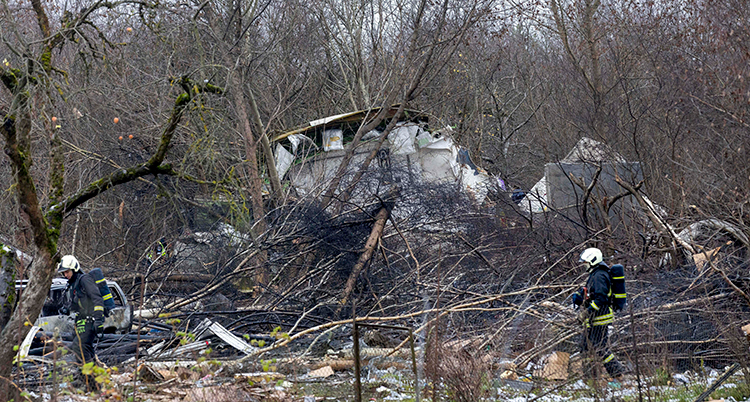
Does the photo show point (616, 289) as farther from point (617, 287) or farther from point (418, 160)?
point (418, 160)

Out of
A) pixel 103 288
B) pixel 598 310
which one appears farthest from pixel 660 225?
pixel 103 288

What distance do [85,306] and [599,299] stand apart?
5706mm

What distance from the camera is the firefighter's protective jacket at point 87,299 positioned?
7559mm

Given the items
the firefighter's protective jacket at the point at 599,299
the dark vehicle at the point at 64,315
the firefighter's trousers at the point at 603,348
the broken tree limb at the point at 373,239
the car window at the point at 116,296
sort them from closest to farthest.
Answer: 1. the firefighter's trousers at the point at 603,348
2. the firefighter's protective jacket at the point at 599,299
3. the dark vehicle at the point at 64,315
4. the car window at the point at 116,296
5. the broken tree limb at the point at 373,239

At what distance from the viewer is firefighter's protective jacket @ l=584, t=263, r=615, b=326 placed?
24.9ft

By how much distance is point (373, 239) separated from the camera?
1086 cm

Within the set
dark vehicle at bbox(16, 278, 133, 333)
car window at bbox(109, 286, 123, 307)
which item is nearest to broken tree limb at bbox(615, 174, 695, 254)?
dark vehicle at bbox(16, 278, 133, 333)

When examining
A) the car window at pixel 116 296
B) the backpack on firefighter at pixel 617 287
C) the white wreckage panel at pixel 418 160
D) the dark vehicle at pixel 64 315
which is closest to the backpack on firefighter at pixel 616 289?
the backpack on firefighter at pixel 617 287

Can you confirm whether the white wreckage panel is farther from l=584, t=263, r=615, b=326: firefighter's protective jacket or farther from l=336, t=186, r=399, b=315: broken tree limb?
l=584, t=263, r=615, b=326: firefighter's protective jacket

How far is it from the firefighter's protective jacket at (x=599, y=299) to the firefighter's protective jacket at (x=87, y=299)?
5462 millimetres

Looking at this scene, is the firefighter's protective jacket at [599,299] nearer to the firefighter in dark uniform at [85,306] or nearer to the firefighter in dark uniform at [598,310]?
the firefighter in dark uniform at [598,310]

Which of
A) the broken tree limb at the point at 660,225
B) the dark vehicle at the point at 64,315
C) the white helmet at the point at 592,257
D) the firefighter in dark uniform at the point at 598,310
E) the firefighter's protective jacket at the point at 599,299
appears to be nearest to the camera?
the firefighter in dark uniform at the point at 598,310

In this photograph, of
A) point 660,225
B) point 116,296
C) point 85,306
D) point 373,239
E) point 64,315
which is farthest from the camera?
→ point 373,239

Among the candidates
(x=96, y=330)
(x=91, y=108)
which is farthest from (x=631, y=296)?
(x=91, y=108)
